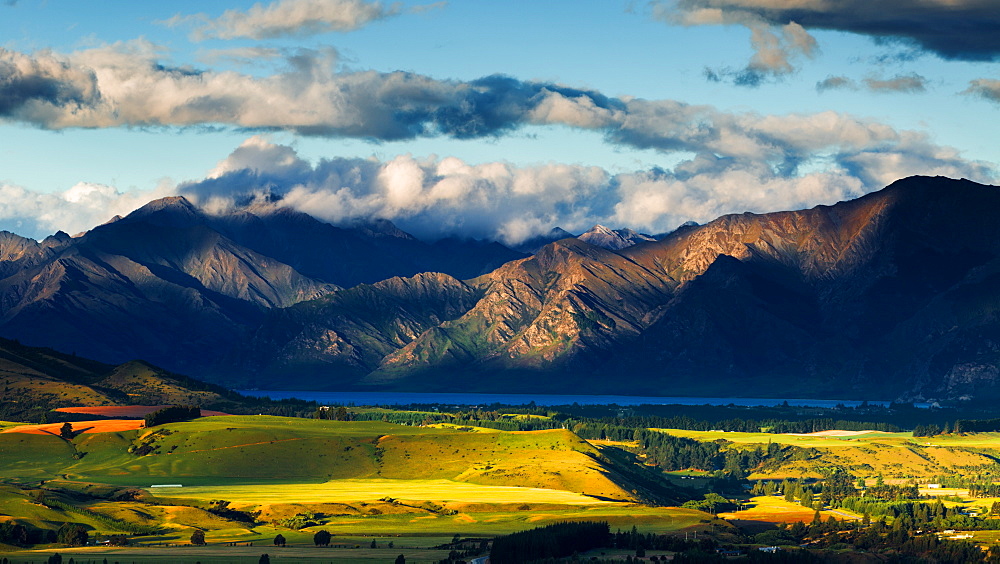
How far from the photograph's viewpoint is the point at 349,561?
200 m

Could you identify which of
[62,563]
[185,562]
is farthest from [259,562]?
[62,563]

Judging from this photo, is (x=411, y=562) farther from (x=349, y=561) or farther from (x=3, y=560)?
(x=3, y=560)

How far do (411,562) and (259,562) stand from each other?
21947 mm

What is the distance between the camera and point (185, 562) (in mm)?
194125

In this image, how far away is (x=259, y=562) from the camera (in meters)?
196

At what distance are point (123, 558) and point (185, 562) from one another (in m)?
11.6

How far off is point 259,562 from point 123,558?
68.8 feet

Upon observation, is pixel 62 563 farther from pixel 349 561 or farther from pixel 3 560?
pixel 349 561

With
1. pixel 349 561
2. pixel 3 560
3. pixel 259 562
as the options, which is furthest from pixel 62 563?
pixel 349 561

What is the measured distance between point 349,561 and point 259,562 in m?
13.1

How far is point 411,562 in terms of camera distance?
200m

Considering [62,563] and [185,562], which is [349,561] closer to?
[185,562]

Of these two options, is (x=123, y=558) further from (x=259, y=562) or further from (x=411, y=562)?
(x=411, y=562)

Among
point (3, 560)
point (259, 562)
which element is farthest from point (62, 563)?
point (259, 562)
